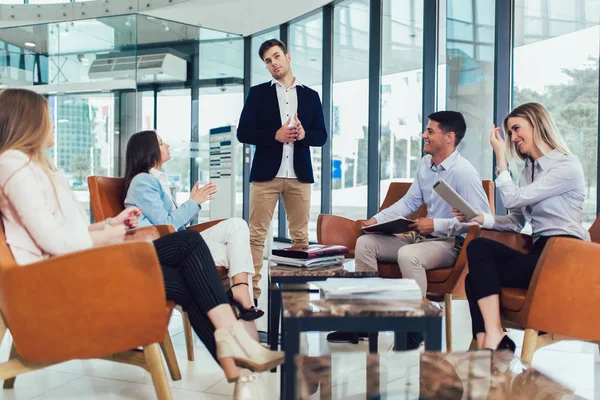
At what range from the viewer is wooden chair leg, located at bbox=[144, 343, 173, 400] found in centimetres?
185

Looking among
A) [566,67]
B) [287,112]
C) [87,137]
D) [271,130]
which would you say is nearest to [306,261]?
[271,130]

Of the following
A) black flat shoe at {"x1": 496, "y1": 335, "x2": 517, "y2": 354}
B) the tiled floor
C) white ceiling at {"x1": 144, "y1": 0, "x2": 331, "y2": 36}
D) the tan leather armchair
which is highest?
white ceiling at {"x1": 144, "y1": 0, "x2": 331, "y2": 36}

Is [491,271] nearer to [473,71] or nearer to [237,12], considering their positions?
[473,71]

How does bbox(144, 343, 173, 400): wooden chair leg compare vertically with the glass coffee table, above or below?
below

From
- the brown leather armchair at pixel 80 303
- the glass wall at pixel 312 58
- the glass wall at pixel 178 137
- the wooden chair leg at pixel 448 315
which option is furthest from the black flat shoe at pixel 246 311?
the glass wall at pixel 178 137

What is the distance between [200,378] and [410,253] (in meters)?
1.12

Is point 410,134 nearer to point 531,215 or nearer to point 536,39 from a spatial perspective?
point 536,39

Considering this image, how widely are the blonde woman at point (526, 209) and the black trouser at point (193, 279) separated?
3.29ft

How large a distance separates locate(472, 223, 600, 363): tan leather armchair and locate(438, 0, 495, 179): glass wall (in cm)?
302

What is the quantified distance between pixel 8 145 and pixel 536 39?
411 centimetres

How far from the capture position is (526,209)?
8.66 ft

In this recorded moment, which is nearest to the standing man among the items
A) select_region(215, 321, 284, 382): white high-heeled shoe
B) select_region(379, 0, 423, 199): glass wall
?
select_region(215, 321, 284, 382): white high-heeled shoe

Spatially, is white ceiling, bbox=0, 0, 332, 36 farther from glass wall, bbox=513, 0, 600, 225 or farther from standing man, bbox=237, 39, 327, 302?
standing man, bbox=237, 39, 327, 302

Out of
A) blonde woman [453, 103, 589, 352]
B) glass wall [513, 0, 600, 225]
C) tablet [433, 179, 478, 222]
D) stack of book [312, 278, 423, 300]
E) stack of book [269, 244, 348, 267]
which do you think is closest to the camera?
stack of book [312, 278, 423, 300]
